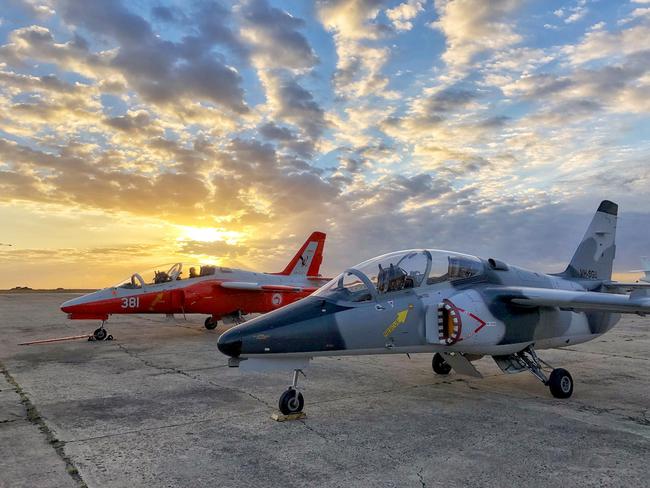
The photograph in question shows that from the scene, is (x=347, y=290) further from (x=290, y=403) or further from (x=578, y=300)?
(x=578, y=300)

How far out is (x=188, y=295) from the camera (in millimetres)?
15844

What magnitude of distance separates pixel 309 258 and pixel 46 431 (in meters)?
18.5

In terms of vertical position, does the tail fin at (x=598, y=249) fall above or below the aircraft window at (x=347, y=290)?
above

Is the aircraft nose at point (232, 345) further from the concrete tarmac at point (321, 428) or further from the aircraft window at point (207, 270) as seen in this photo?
the aircraft window at point (207, 270)

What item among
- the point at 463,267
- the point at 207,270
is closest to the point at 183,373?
the point at 463,267

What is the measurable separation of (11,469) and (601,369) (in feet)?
36.2

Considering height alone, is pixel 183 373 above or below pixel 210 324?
below

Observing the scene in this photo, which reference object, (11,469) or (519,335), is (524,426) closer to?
(519,335)

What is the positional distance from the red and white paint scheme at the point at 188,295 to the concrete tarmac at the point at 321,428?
4234mm

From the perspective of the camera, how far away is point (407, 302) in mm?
6902

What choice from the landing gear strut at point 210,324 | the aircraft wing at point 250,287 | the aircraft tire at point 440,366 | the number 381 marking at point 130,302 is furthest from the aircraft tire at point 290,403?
the landing gear strut at point 210,324

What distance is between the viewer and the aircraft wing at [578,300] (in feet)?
23.4

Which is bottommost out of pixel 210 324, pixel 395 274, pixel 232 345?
pixel 210 324

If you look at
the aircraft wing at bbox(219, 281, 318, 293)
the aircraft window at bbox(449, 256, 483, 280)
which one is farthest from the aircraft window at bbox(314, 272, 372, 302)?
the aircraft wing at bbox(219, 281, 318, 293)
